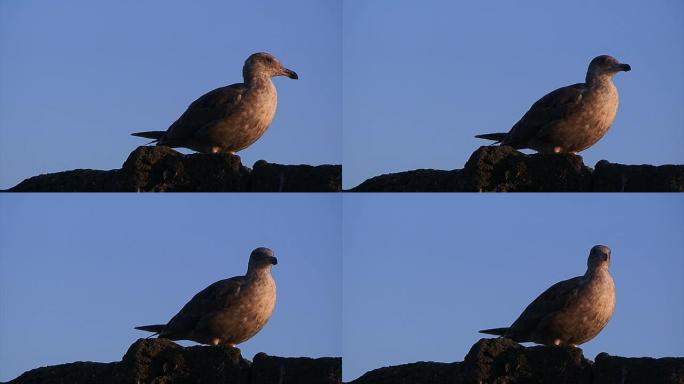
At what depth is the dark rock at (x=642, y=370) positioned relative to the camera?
12.6 metres

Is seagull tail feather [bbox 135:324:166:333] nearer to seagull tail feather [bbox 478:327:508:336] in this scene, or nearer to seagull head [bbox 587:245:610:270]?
seagull tail feather [bbox 478:327:508:336]

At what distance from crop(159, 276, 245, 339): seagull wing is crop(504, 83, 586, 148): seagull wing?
9.34ft

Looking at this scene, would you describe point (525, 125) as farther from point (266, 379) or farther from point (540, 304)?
point (266, 379)

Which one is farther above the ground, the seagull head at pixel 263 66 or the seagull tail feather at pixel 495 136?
the seagull head at pixel 263 66

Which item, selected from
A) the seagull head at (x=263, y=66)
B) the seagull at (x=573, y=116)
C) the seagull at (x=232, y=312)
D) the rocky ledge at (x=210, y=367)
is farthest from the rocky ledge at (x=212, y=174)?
the seagull at (x=573, y=116)

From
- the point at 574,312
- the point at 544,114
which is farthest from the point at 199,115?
the point at 574,312

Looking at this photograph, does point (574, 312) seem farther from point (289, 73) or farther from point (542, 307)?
point (289, 73)

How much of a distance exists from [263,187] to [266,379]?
1689mm

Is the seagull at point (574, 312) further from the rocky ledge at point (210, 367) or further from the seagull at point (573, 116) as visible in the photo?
the rocky ledge at point (210, 367)

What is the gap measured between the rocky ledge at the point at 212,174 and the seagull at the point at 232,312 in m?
0.66

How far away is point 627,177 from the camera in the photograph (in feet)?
43.4

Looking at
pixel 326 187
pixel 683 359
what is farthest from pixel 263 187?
pixel 683 359

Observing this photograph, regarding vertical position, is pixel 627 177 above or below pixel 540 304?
above

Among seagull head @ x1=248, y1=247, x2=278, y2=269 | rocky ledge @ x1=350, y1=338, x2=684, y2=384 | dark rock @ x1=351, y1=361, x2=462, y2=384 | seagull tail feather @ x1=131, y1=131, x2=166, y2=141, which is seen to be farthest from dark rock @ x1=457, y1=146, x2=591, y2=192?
seagull tail feather @ x1=131, y1=131, x2=166, y2=141
